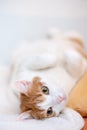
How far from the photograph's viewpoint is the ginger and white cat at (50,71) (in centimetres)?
84

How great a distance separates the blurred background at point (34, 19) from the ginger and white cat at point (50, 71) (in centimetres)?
27

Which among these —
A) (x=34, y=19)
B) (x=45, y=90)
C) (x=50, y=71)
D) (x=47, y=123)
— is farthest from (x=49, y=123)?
(x=34, y=19)

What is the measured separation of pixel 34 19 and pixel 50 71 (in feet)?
1.95

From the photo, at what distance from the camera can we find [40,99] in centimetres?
82

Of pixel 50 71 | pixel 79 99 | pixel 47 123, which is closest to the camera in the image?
pixel 47 123

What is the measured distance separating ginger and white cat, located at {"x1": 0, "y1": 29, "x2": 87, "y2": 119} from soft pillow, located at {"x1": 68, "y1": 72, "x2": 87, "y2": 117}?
0.03 metres

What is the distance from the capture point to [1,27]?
1.58 meters

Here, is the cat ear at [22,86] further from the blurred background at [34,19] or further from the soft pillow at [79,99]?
the blurred background at [34,19]

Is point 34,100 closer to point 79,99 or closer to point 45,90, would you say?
point 45,90

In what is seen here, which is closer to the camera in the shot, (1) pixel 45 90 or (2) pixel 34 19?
(1) pixel 45 90

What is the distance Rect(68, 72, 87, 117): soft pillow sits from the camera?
0.91m

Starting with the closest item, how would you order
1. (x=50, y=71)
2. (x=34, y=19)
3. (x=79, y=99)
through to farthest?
1. (x=79, y=99)
2. (x=50, y=71)
3. (x=34, y=19)

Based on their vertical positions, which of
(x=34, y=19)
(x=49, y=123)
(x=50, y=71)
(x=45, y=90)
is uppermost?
(x=34, y=19)

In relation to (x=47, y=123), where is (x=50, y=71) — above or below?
above
